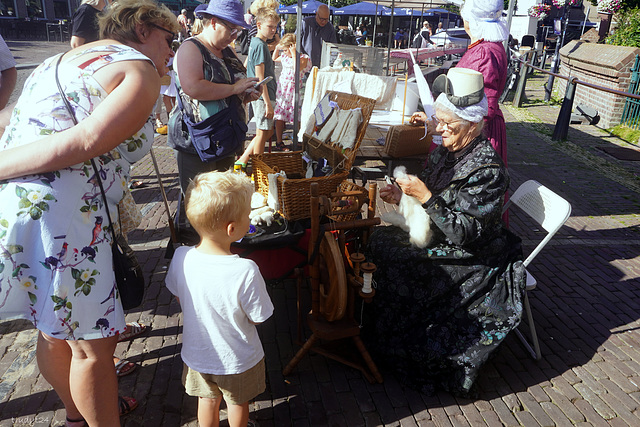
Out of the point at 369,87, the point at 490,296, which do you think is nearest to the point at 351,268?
the point at 490,296

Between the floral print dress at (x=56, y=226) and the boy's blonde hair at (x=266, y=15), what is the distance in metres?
4.22

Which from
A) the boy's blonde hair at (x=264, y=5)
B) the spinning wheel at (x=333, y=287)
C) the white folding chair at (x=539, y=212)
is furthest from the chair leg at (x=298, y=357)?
the boy's blonde hair at (x=264, y=5)

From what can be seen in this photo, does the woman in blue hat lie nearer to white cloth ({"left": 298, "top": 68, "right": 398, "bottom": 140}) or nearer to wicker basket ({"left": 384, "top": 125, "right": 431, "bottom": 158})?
wicker basket ({"left": 384, "top": 125, "right": 431, "bottom": 158})

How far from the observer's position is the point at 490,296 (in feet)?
8.99

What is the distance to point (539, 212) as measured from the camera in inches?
120

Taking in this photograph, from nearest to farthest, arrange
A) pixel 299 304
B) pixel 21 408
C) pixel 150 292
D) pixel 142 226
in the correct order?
pixel 21 408 < pixel 299 304 < pixel 150 292 < pixel 142 226

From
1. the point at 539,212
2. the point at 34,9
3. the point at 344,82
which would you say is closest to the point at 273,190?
the point at 539,212

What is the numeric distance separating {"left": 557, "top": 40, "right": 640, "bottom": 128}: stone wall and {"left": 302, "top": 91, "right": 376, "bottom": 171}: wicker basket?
7.43 m

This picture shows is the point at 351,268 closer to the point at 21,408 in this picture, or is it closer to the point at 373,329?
the point at 373,329

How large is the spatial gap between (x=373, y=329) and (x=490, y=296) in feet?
2.39

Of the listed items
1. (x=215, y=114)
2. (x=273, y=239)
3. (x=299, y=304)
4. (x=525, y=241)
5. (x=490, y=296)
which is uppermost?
(x=215, y=114)

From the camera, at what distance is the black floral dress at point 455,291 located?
2.62m

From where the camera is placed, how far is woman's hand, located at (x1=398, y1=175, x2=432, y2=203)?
8.65 feet

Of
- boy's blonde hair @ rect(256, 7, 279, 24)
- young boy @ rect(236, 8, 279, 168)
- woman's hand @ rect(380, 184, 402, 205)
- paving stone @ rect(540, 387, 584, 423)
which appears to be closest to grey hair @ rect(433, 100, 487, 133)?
woman's hand @ rect(380, 184, 402, 205)
